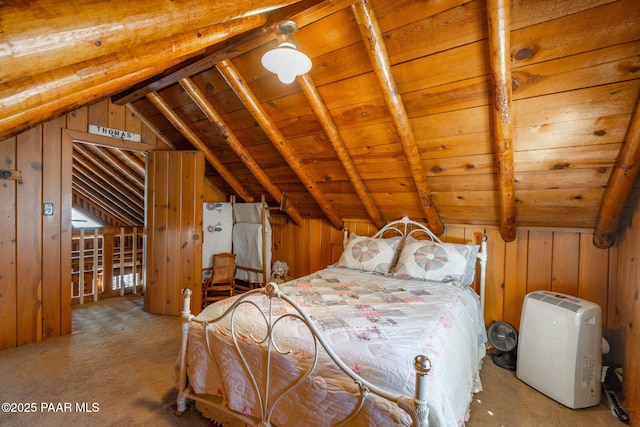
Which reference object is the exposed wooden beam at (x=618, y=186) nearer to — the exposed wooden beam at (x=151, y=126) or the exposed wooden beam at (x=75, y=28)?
the exposed wooden beam at (x=75, y=28)

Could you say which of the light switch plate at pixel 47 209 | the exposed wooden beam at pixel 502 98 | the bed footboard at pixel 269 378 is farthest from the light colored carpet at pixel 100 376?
the exposed wooden beam at pixel 502 98

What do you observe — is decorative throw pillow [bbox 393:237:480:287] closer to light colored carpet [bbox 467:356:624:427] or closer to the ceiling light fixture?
light colored carpet [bbox 467:356:624:427]

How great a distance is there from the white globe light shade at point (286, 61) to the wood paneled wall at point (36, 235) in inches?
93.5

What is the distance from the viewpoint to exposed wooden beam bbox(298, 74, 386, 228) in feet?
7.01

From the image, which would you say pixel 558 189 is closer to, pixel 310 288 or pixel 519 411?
pixel 519 411

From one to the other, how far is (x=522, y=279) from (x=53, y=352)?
4.07 metres

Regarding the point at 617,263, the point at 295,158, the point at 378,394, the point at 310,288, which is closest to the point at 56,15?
the point at 378,394

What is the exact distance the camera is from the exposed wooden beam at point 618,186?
1.55 meters

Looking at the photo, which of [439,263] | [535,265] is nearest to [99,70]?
[439,263]

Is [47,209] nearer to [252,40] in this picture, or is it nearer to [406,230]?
[252,40]

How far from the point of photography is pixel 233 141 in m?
3.04

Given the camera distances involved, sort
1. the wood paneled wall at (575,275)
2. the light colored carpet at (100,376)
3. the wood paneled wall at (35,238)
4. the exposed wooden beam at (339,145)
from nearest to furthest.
Result: 1. the light colored carpet at (100,376)
2. the wood paneled wall at (575,275)
3. the exposed wooden beam at (339,145)
4. the wood paneled wall at (35,238)

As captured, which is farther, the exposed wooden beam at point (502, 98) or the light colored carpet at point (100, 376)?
the light colored carpet at point (100, 376)

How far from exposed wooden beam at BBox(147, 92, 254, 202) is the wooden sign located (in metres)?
0.51
